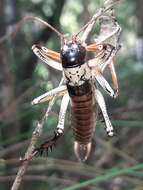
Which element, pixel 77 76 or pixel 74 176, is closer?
pixel 77 76

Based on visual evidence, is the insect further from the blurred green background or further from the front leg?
the blurred green background

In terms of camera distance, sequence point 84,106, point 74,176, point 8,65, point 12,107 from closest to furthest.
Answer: point 84,106
point 12,107
point 8,65
point 74,176

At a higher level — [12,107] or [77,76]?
[12,107]

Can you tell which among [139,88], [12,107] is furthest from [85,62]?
[139,88]

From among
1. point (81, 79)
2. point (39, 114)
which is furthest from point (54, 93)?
point (39, 114)

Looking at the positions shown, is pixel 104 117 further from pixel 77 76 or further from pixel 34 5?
pixel 34 5

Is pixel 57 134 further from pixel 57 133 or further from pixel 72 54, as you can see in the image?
pixel 72 54

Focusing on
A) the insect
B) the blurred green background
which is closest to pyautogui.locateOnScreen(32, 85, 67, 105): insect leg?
the insect

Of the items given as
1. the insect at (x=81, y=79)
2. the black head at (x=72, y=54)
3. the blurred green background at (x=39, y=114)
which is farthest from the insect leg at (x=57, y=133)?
the blurred green background at (x=39, y=114)

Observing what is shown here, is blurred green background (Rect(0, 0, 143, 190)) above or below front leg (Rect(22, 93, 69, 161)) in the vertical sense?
above
